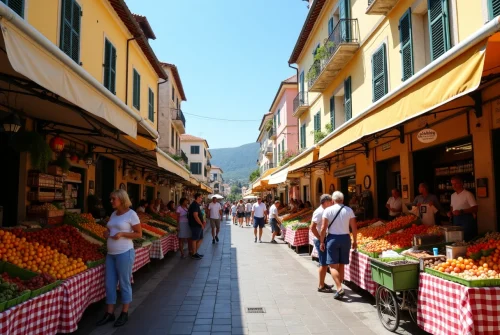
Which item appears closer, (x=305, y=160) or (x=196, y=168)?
(x=305, y=160)

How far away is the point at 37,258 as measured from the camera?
498 centimetres

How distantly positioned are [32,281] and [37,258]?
0.83m

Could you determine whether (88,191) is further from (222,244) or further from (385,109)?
(385,109)

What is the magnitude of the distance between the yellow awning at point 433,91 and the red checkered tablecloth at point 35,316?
486 centimetres

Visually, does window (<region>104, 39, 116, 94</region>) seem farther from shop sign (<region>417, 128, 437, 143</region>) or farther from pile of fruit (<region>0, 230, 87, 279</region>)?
shop sign (<region>417, 128, 437, 143</region>)

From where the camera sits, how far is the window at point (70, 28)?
30.6 feet

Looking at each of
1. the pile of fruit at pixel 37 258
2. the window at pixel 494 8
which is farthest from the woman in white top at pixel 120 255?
the window at pixel 494 8

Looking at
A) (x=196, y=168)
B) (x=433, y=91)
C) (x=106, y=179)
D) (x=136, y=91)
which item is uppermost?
(x=196, y=168)

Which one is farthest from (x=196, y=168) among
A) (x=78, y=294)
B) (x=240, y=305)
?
(x=78, y=294)

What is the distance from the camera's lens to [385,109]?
548 centimetres

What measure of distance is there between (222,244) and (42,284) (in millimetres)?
10875

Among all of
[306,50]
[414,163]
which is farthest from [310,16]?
[414,163]

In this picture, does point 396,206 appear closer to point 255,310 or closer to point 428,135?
point 428,135

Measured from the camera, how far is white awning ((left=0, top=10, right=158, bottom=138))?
296 centimetres
